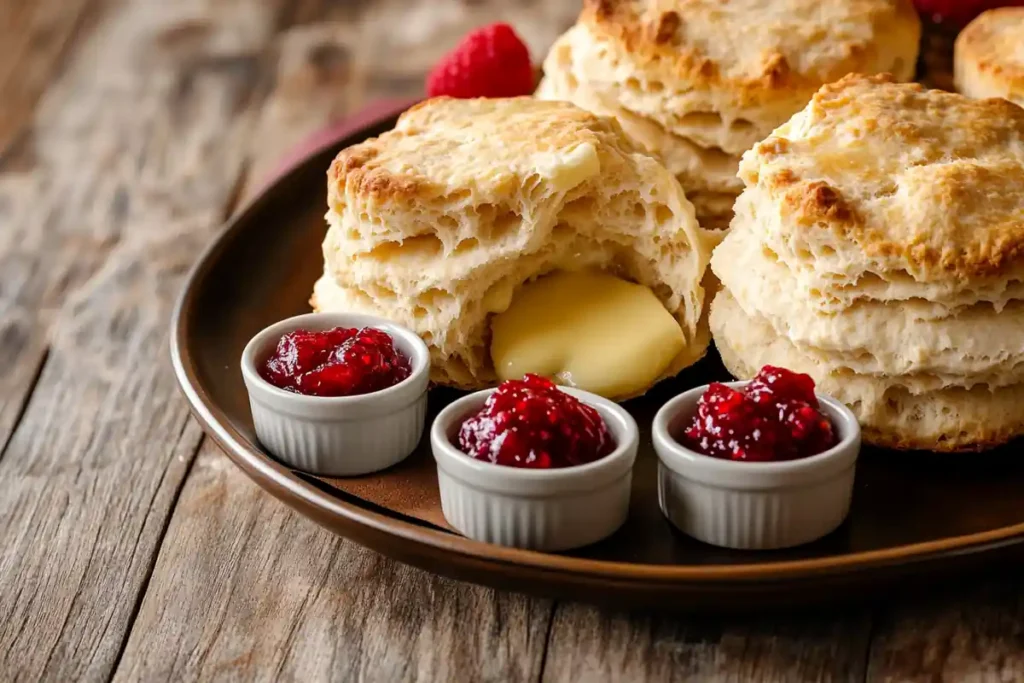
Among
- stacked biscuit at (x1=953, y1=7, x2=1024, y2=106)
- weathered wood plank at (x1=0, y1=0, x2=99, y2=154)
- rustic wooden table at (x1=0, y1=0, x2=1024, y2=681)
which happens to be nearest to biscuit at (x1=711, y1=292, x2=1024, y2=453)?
rustic wooden table at (x1=0, y1=0, x2=1024, y2=681)

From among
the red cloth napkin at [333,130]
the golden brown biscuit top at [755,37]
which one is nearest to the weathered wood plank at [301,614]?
the golden brown biscuit top at [755,37]

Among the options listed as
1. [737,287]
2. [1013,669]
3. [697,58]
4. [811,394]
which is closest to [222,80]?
[697,58]

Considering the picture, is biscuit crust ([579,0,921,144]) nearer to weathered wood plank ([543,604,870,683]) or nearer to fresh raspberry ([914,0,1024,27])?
fresh raspberry ([914,0,1024,27])

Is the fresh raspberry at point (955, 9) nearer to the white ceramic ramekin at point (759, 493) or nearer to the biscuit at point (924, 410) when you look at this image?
the biscuit at point (924, 410)

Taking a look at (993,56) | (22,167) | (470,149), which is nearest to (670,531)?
(470,149)

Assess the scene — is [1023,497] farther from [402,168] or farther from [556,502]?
[402,168]
